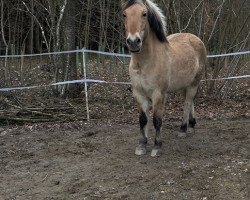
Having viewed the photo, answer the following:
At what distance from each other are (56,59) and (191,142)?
3943mm

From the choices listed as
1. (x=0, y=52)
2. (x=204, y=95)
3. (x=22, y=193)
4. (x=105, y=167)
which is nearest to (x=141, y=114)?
(x=105, y=167)

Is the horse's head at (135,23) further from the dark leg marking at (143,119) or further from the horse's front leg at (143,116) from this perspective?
the dark leg marking at (143,119)

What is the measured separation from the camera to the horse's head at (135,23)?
4633mm

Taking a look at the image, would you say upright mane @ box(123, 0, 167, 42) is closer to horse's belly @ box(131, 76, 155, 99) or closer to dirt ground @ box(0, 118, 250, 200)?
horse's belly @ box(131, 76, 155, 99)

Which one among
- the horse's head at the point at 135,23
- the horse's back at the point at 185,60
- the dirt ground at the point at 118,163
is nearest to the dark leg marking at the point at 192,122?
the dirt ground at the point at 118,163

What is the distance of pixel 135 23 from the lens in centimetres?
473

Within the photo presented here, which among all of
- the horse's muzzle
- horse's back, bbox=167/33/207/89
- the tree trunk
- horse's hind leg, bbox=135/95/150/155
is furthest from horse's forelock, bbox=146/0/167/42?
the tree trunk

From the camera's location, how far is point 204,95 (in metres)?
8.65

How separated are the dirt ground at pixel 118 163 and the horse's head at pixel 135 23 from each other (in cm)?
139

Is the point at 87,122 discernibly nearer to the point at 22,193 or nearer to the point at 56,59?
the point at 56,59

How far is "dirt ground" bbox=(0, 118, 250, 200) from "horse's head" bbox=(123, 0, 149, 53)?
139 centimetres

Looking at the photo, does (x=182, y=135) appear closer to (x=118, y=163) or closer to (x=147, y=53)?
(x=118, y=163)

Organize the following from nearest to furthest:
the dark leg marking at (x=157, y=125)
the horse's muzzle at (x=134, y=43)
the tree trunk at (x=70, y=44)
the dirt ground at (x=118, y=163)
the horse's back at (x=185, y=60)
→ the dirt ground at (x=118, y=163) → the horse's muzzle at (x=134, y=43) → the dark leg marking at (x=157, y=125) → the horse's back at (x=185, y=60) → the tree trunk at (x=70, y=44)

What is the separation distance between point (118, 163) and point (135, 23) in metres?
1.64
